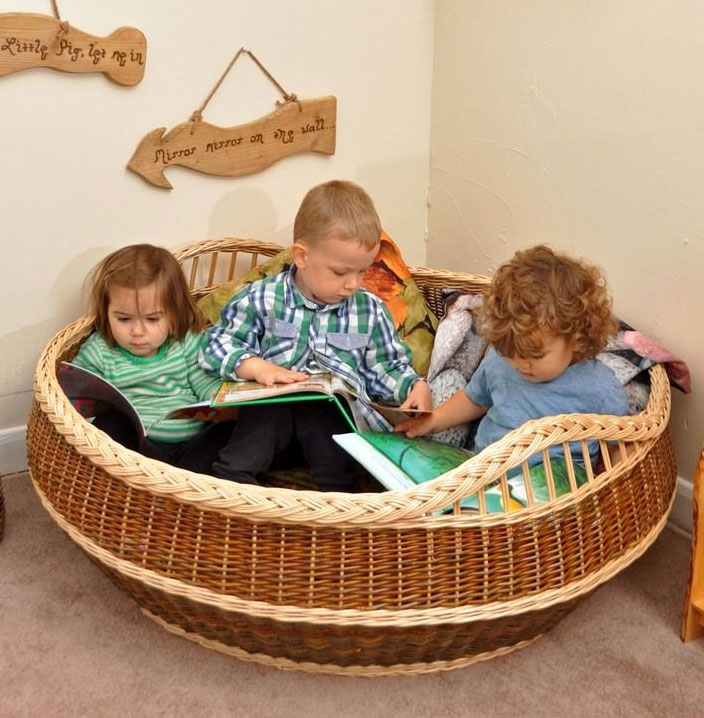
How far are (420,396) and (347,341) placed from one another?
190 mm

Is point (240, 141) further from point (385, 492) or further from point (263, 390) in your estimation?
point (385, 492)

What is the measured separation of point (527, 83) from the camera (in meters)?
1.96

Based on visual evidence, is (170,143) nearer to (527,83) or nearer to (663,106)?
(527,83)

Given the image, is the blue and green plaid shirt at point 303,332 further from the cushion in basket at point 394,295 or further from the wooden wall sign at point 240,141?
the wooden wall sign at point 240,141

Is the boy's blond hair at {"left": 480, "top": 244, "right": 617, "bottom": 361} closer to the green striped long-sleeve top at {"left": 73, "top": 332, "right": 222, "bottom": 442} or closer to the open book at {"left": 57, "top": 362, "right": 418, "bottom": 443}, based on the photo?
the open book at {"left": 57, "top": 362, "right": 418, "bottom": 443}

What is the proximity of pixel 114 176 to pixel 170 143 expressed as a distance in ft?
0.47

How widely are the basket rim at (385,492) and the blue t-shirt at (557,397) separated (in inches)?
3.0

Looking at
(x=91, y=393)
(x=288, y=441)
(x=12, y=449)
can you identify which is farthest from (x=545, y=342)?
(x=12, y=449)

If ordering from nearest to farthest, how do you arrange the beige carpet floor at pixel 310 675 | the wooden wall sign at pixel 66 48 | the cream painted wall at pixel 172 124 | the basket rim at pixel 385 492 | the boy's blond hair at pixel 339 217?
the basket rim at pixel 385 492
the beige carpet floor at pixel 310 675
the boy's blond hair at pixel 339 217
the wooden wall sign at pixel 66 48
the cream painted wall at pixel 172 124

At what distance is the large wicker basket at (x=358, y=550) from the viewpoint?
4.18ft

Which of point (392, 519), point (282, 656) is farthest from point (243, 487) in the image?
point (282, 656)

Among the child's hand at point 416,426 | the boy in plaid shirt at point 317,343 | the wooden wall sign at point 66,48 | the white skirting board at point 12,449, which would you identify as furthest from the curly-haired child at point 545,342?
the white skirting board at point 12,449

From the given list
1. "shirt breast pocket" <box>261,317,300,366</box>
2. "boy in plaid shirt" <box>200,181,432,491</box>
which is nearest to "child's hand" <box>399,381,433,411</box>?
"boy in plaid shirt" <box>200,181,432,491</box>

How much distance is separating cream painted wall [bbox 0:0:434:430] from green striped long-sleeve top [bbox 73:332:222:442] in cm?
26
